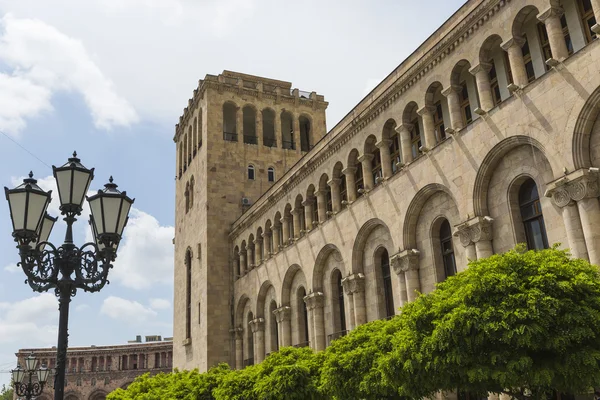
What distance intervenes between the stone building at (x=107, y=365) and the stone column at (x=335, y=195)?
52841mm

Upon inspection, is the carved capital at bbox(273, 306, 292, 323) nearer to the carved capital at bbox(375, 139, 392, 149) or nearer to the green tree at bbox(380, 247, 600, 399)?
the carved capital at bbox(375, 139, 392, 149)

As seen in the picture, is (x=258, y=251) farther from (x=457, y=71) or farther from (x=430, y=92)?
(x=457, y=71)

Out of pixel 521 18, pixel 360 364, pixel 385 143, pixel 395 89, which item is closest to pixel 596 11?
pixel 521 18

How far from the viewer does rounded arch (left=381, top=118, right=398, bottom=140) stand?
22391 mm

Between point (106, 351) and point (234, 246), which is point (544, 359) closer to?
point (234, 246)

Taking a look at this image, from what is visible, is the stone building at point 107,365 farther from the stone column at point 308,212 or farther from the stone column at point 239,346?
the stone column at point 308,212

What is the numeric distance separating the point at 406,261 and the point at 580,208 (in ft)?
23.8

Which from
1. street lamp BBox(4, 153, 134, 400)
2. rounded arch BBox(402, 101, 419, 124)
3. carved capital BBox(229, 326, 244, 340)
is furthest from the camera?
carved capital BBox(229, 326, 244, 340)

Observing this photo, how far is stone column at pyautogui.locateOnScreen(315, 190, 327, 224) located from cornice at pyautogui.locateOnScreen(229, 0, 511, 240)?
Result: 138 centimetres

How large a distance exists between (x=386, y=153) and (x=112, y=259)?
1510 cm

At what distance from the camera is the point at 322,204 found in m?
27.2

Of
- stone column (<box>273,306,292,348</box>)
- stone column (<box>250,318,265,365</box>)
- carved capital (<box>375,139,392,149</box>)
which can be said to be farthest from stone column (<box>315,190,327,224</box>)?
stone column (<box>250,318,265,365</box>)

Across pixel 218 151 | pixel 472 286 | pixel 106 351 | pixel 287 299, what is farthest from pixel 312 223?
pixel 106 351

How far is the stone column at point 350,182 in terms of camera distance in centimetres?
2464
